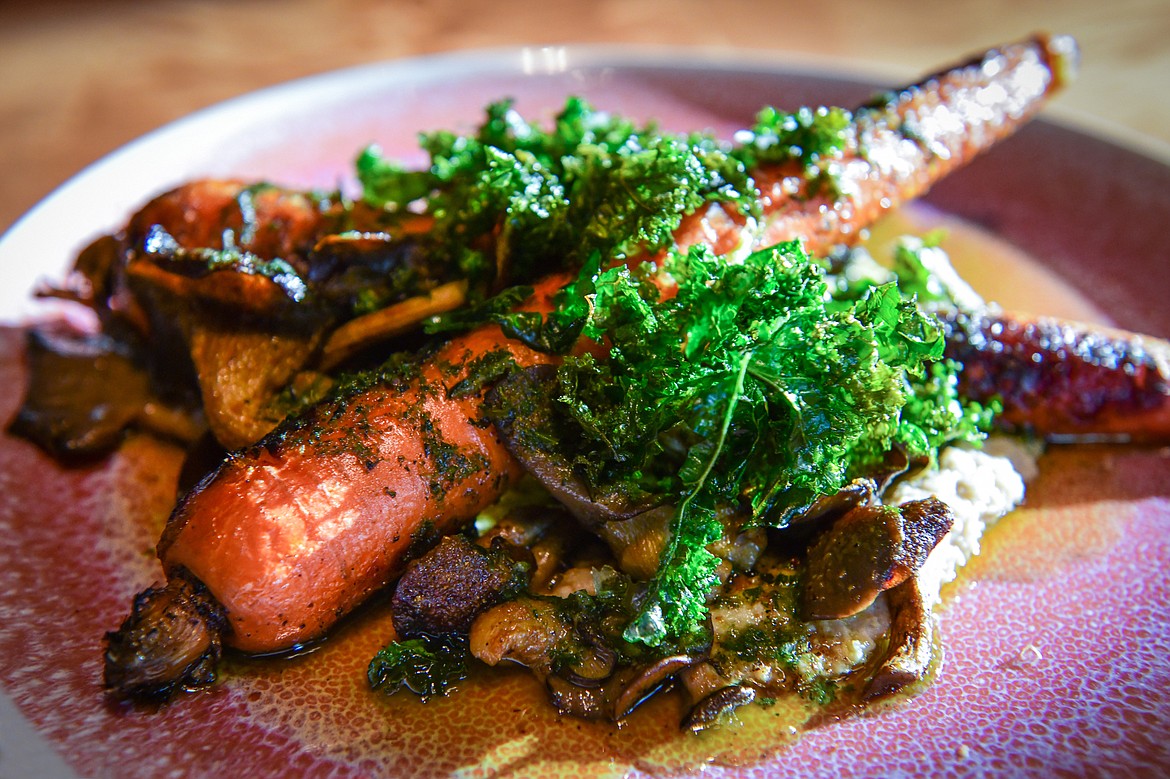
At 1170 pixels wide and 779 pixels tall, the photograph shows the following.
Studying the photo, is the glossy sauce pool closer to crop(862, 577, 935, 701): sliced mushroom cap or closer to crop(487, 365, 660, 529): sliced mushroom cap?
crop(862, 577, 935, 701): sliced mushroom cap

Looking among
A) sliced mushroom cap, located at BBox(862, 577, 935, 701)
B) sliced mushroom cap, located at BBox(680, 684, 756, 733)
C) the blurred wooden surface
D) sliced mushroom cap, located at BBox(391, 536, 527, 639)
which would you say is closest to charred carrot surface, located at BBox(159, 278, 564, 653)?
sliced mushroom cap, located at BBox(391, 536, 527, 639)

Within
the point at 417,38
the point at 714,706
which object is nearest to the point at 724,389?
the point at 714,706

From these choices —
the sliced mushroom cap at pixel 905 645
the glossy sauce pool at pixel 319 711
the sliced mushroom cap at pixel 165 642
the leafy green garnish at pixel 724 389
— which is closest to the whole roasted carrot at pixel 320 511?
the sliced mushroom cap at pixel 165 642

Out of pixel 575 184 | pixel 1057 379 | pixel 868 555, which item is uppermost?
pixel 575 184

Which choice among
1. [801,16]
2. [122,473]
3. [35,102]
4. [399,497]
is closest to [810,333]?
[399,497]

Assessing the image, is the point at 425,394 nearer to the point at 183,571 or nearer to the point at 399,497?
the point at 399,497

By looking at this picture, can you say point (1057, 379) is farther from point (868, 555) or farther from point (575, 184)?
point (575, 184)
